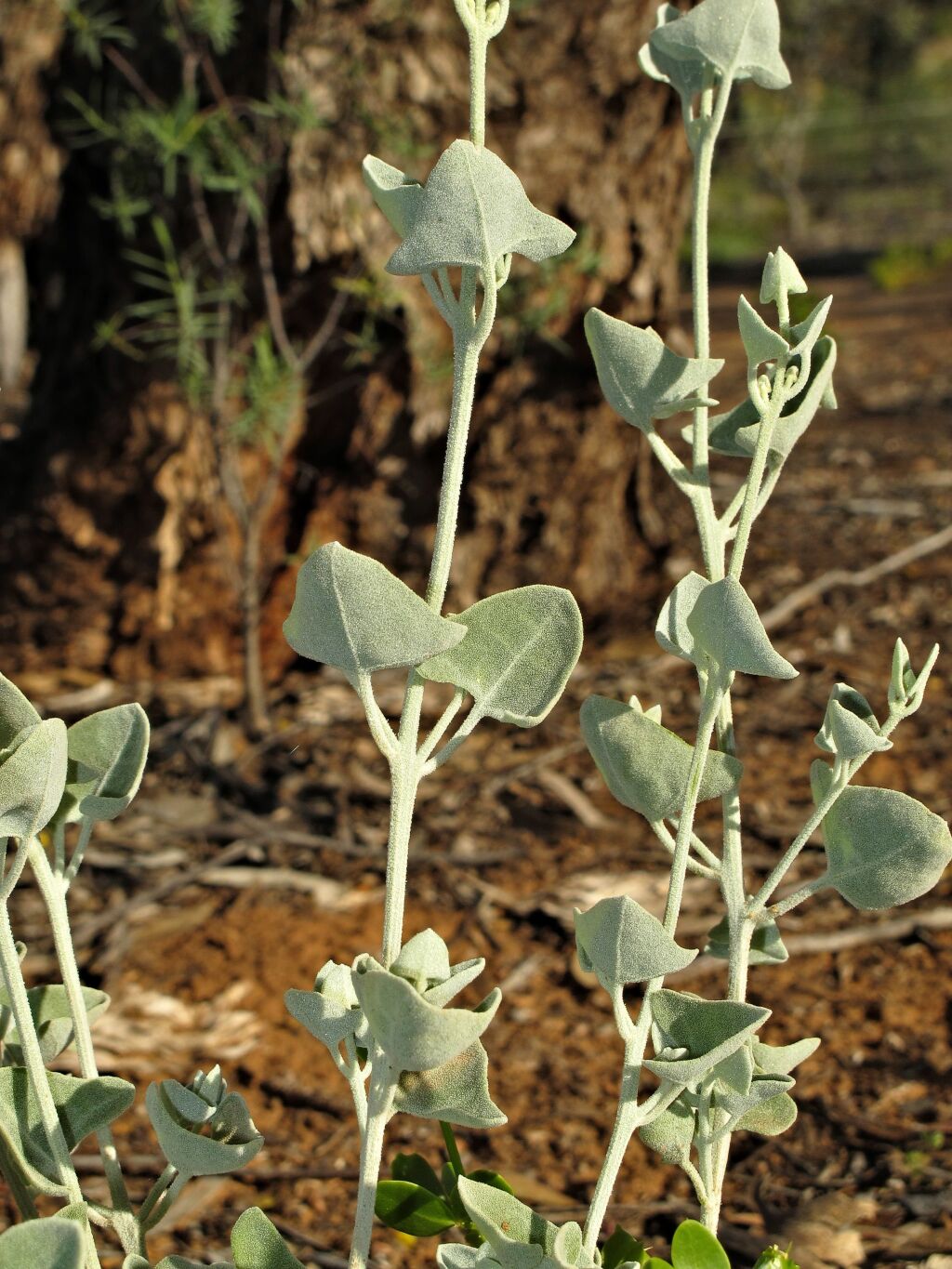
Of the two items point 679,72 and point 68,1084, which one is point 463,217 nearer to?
point 679,72

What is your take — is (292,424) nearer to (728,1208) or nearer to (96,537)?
(96,537)

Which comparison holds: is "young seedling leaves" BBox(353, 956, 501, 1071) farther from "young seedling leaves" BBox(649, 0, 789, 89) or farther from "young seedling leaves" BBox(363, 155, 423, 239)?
"young seedling leaves" BBox(649, 0, 789, 89)

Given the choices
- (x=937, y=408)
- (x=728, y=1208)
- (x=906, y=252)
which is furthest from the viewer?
(x=906, y=252)

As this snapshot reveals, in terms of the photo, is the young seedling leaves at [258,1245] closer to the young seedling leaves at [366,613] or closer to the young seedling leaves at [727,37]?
the young seedling leaves at [366,613]

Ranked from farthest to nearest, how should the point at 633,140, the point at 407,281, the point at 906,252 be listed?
the point at 906,252
the point at 633,140
the point at 407,281

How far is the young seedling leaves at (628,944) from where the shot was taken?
24.4 inches

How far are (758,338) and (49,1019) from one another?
550 millimetres

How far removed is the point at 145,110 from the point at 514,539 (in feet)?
3.40

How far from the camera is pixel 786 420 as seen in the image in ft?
2.41

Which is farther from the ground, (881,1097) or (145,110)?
(145,110)

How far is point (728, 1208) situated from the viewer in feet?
4.17

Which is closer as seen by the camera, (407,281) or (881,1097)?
(881,1097)

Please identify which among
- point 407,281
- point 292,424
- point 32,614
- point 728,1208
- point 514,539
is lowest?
point 728,1208

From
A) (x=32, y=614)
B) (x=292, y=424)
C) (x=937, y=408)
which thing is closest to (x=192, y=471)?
(x=292, y=424)
